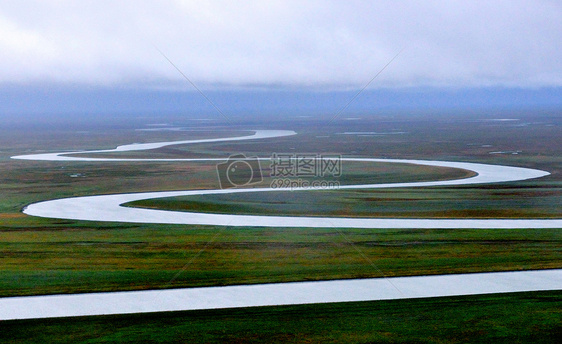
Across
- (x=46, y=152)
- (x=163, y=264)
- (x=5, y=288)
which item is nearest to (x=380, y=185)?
(x=163, y=264)

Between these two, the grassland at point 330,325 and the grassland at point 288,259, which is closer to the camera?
the grassland at point 330,325

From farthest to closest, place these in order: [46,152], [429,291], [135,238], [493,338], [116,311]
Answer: [46,152] < [135,238] < [429,291] < [116,311] < [493,338]

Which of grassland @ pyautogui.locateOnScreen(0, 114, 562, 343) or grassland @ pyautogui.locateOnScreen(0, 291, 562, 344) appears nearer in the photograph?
grassland @ pyautogui.locateOnScreen(0, 291, 562, 344)

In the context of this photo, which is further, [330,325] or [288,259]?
[288,259]

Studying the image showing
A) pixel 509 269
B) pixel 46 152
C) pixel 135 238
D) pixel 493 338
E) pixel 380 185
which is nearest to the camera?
pixel 493 338

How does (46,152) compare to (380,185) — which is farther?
(46,152)

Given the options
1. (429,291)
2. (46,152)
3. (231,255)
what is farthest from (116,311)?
(46,152)

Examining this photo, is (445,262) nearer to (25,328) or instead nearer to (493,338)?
(493,338)

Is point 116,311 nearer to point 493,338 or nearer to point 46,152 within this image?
point 493,338
